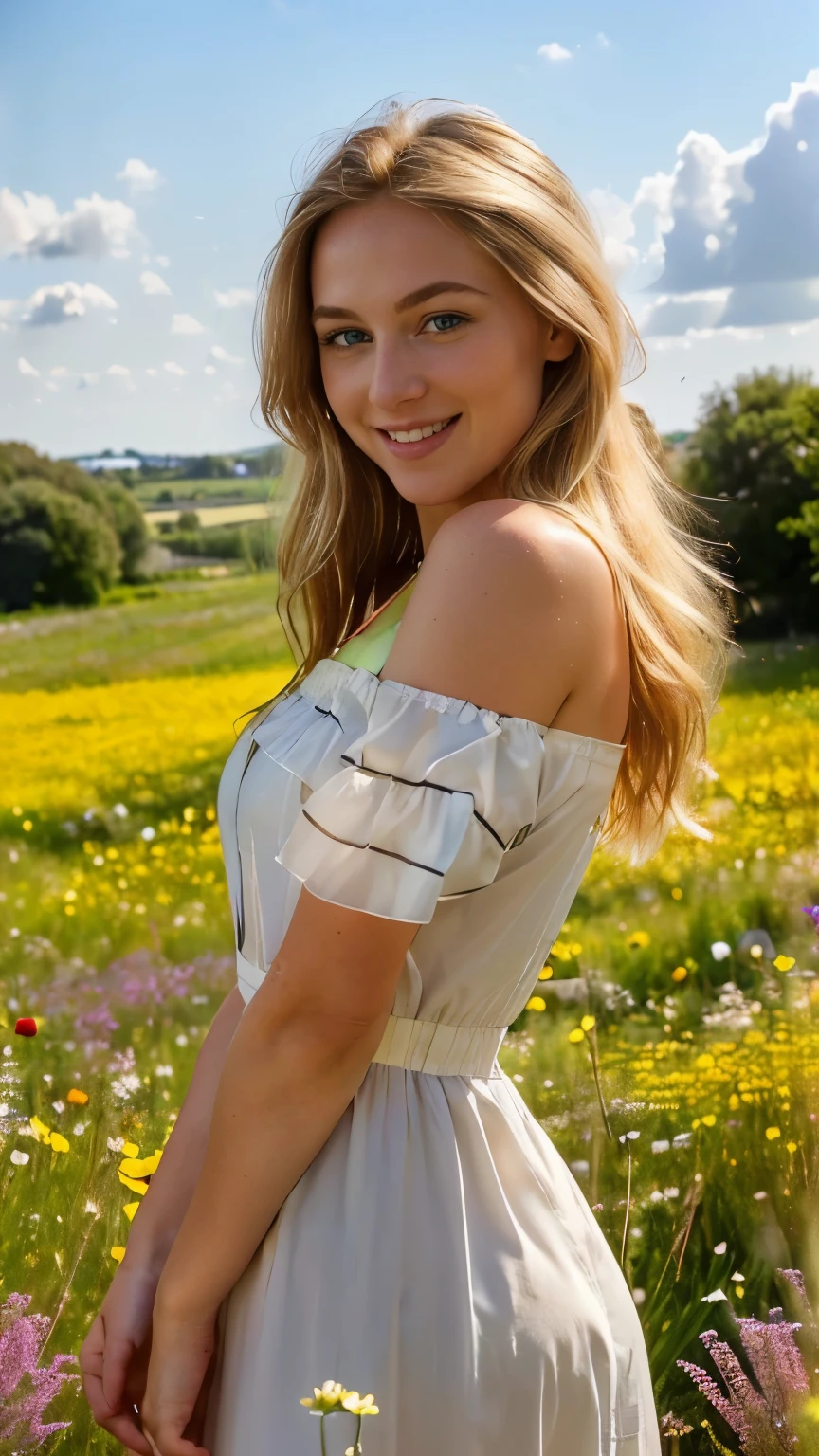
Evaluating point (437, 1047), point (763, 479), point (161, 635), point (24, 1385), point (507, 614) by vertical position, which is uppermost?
point (763, 479)

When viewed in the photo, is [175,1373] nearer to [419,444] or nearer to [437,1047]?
[437,1047]

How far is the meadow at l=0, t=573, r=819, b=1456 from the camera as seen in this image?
1.94m

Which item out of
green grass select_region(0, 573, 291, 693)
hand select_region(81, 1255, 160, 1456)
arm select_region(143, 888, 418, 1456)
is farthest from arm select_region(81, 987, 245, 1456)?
green grass select_region(0, 573, 291, 693)

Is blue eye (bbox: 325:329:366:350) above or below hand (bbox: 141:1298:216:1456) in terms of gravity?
above

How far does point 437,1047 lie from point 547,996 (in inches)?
65.1

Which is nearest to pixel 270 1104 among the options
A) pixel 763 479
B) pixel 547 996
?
pixel 547 996

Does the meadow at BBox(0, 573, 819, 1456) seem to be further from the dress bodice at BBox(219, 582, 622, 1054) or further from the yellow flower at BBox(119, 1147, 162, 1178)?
the dress bodice at BBox(219, 582, 622, 1054)

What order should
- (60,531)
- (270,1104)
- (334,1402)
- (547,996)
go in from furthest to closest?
1. (60,531)
2. (547,996)
3. (270,1104)
4. (334,1402)

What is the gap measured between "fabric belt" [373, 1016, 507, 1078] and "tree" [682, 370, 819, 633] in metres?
3.03

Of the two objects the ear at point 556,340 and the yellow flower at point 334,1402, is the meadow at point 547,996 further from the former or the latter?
the ear at point 556,340

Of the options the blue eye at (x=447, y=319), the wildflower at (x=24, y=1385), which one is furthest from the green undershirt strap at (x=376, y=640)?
the wildflower at (x=24, y=1385)

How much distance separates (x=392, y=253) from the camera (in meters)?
1.06

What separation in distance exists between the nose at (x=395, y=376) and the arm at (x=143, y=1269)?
1.94 feet

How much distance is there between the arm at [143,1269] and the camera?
112 cm
